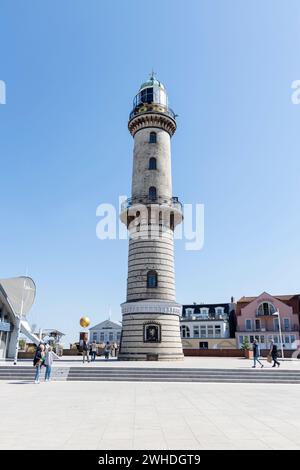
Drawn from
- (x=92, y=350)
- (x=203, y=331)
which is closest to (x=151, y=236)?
(x=92, y=350)

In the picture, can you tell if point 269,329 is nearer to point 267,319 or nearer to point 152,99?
point 267,319

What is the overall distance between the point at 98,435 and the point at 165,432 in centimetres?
152

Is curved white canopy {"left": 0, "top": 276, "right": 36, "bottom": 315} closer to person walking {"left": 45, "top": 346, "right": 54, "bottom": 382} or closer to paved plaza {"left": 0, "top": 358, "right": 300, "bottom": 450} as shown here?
person walking {"left": 45, "top": 346, "right": 54, "bottom": 382}

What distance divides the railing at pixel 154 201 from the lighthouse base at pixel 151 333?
902 cm

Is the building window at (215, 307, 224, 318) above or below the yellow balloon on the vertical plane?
above

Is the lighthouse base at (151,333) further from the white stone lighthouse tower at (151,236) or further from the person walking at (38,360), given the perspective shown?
the person walking at (38,360)

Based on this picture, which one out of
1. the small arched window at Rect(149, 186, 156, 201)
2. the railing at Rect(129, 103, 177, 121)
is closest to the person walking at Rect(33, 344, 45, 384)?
the small arched window at Rect(149, 186, 156, 201)

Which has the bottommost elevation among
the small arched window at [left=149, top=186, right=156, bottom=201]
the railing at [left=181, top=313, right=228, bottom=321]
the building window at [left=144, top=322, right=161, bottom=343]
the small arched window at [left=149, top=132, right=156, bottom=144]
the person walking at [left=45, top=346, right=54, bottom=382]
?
the person walking at [left=45, top=346, right=54, bottom=382]

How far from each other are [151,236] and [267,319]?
38603 mm

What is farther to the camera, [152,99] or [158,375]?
[152,99]

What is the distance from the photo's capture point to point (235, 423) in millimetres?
8898

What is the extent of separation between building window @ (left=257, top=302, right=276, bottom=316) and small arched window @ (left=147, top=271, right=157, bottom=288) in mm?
37548

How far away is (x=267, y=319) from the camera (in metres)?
60.5

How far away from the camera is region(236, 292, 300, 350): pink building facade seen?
190 feet
